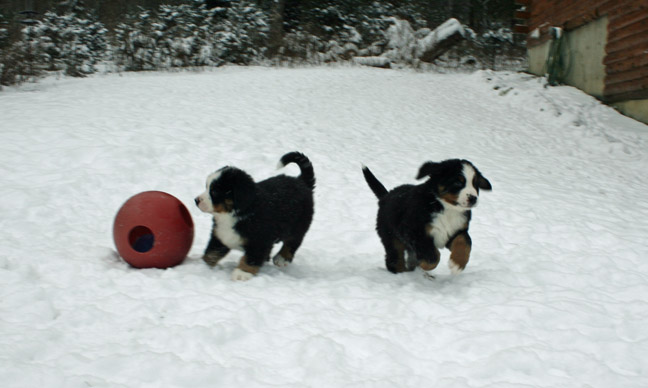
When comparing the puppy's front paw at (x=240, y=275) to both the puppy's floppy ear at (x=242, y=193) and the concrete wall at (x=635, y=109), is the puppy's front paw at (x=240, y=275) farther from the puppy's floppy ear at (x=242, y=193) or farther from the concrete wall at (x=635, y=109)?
the concrete wall at (x=635, y=109)

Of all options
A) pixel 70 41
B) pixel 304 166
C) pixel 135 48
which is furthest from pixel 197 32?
pixel 304 166

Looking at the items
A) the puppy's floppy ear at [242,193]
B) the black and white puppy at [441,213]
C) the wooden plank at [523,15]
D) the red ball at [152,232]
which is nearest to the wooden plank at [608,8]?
the wooden plank at [523,15]

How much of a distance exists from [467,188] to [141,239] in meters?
2.80

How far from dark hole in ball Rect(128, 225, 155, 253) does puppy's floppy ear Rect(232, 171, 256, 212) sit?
0.81 metres

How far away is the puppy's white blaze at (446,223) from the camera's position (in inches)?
163

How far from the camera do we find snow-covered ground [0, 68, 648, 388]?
9.04ft

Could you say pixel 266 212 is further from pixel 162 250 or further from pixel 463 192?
pixel 463 192

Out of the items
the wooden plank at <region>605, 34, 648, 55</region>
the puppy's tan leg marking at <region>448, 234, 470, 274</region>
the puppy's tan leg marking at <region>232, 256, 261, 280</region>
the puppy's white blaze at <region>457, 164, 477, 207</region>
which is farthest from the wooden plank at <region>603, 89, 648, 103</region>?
the puppy's tan leg marking at <region>232, 256, 261, 280</region>

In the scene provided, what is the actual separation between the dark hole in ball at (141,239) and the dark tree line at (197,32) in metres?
9.85

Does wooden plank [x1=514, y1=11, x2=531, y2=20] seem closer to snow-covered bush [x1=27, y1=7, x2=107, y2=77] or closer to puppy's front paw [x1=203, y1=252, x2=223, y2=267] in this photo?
snow-covered bush [x1=27, y1=7, x2=107, y2=77]

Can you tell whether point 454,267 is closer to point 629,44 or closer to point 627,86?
point 627,86

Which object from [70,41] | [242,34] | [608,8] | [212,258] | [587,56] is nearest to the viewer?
[212,258]

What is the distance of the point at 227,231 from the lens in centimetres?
421

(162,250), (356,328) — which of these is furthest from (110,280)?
(356,328)
